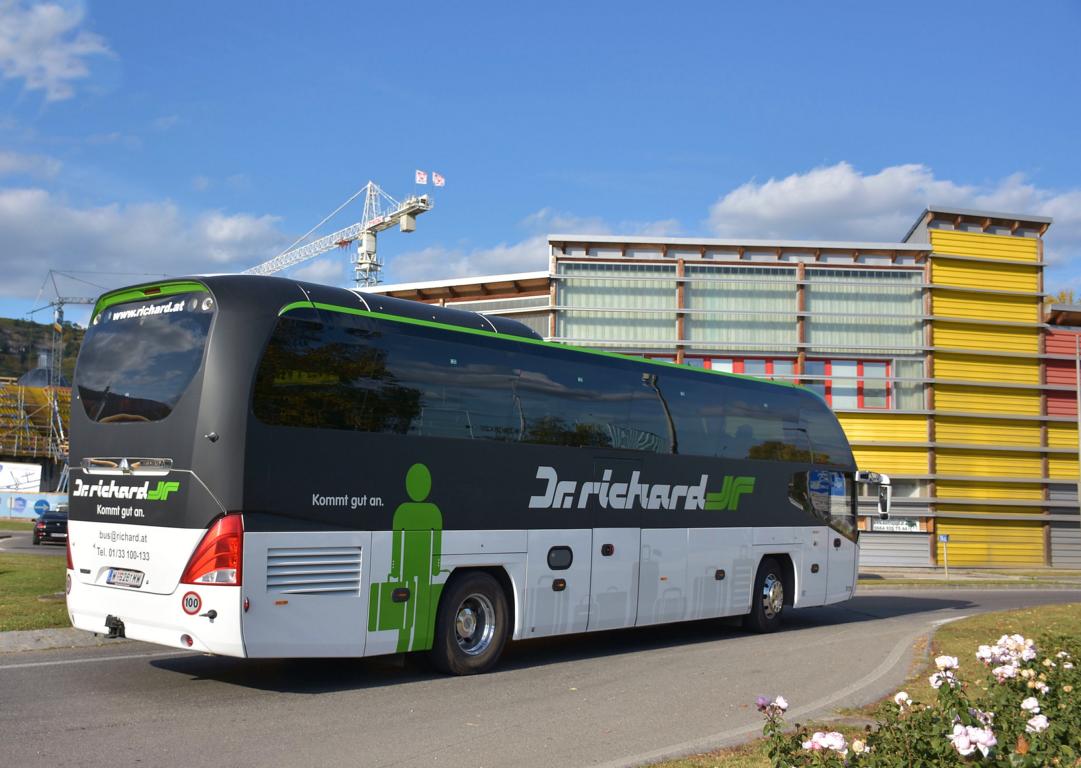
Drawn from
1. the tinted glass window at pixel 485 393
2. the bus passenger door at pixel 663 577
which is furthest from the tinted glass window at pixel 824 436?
the bus passenger door at pixel 663 577

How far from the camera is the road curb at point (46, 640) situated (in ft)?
36.8

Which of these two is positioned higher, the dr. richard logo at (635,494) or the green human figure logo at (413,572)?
the dr. richard logo at (635,494)

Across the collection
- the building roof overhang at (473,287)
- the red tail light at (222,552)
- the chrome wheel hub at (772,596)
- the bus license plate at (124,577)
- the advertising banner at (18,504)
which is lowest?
the advertising banner at (18,504)

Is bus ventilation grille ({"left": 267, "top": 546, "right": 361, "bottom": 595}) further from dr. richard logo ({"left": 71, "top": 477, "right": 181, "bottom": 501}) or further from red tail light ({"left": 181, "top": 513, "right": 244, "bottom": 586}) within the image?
dr. richard logo ({"left": 71, "top": 477, "right": 181, "bottom": 501})

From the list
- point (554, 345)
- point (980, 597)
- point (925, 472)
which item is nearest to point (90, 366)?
point (554, 345)

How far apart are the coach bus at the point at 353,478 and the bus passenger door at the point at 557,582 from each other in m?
0.03

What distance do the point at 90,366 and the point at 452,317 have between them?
145 inches

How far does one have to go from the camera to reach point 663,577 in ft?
45.5

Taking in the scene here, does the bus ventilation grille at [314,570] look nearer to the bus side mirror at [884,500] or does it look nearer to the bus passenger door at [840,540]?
the bus passenger door at [840,540]

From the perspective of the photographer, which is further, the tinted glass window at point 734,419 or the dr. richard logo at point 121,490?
the tinted glass window at point 734,419

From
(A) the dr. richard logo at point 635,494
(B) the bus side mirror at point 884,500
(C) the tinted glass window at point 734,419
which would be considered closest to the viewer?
(A) the dr. richard logo at point 635,494

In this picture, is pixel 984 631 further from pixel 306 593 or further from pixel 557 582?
pixel 306 593

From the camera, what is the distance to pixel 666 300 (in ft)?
138

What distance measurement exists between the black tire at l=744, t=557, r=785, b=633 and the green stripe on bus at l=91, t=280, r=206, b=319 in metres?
9.81
